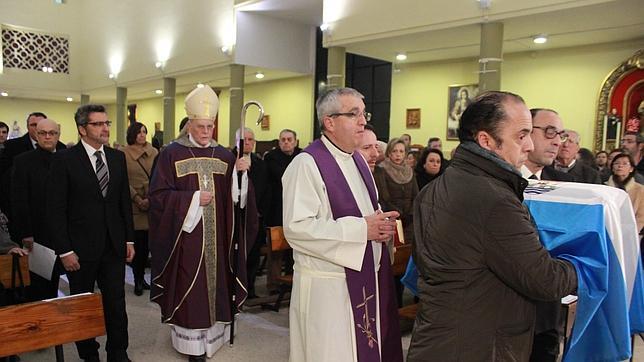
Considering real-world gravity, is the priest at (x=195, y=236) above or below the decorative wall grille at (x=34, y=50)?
below

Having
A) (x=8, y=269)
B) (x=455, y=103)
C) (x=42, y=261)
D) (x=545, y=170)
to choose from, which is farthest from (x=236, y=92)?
(x=545, y=170)

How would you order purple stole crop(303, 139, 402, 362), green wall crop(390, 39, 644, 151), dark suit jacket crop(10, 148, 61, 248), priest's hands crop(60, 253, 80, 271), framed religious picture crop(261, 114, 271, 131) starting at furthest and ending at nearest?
framed religious picture crop(261, 114, 271, 131) < green wall crop(390, 39, 644, 151) < dark suit jacket crop(10, 148, 61, 248) < priest's hands crop(60, 253, 80, 271) < purple stole crop(303, 139, 402, 362)

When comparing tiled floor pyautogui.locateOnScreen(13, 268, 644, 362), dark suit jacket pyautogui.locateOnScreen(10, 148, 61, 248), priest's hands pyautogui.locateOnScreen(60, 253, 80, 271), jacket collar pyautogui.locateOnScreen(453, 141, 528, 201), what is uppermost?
jacket collar pyautogui.locateOnScreen(453, 141, 528, 201)

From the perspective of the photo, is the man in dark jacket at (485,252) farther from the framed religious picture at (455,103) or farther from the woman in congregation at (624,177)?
the framed religious picture at (455,103)

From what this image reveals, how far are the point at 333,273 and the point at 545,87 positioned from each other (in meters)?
8.82

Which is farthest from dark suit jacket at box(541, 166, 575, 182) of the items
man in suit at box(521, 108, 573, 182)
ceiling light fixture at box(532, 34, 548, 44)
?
ceiling light fixture at box(532, 34, 548, 44)

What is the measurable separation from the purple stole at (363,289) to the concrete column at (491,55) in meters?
5.86

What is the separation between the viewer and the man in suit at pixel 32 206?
3.76m

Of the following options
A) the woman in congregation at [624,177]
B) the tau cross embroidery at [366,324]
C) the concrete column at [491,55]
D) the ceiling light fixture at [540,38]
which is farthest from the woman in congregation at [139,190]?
the ceiling light fixture at [540,38]

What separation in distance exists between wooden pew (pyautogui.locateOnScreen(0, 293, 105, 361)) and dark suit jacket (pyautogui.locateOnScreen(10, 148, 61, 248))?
1699 millimetres

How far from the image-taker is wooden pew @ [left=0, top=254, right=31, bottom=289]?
320 centimetres

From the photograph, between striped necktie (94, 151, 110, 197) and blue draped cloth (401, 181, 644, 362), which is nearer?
blue draped cloth (401, 181, 644, 362)

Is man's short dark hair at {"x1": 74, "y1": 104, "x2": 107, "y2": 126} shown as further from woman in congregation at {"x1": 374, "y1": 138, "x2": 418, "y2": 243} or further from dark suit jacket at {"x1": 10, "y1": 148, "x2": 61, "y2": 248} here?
woman in congregation at {"x1": 374, "y1": 138, "x2": 418, "y2": 243}

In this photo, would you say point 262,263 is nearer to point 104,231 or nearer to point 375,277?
point 104,231
